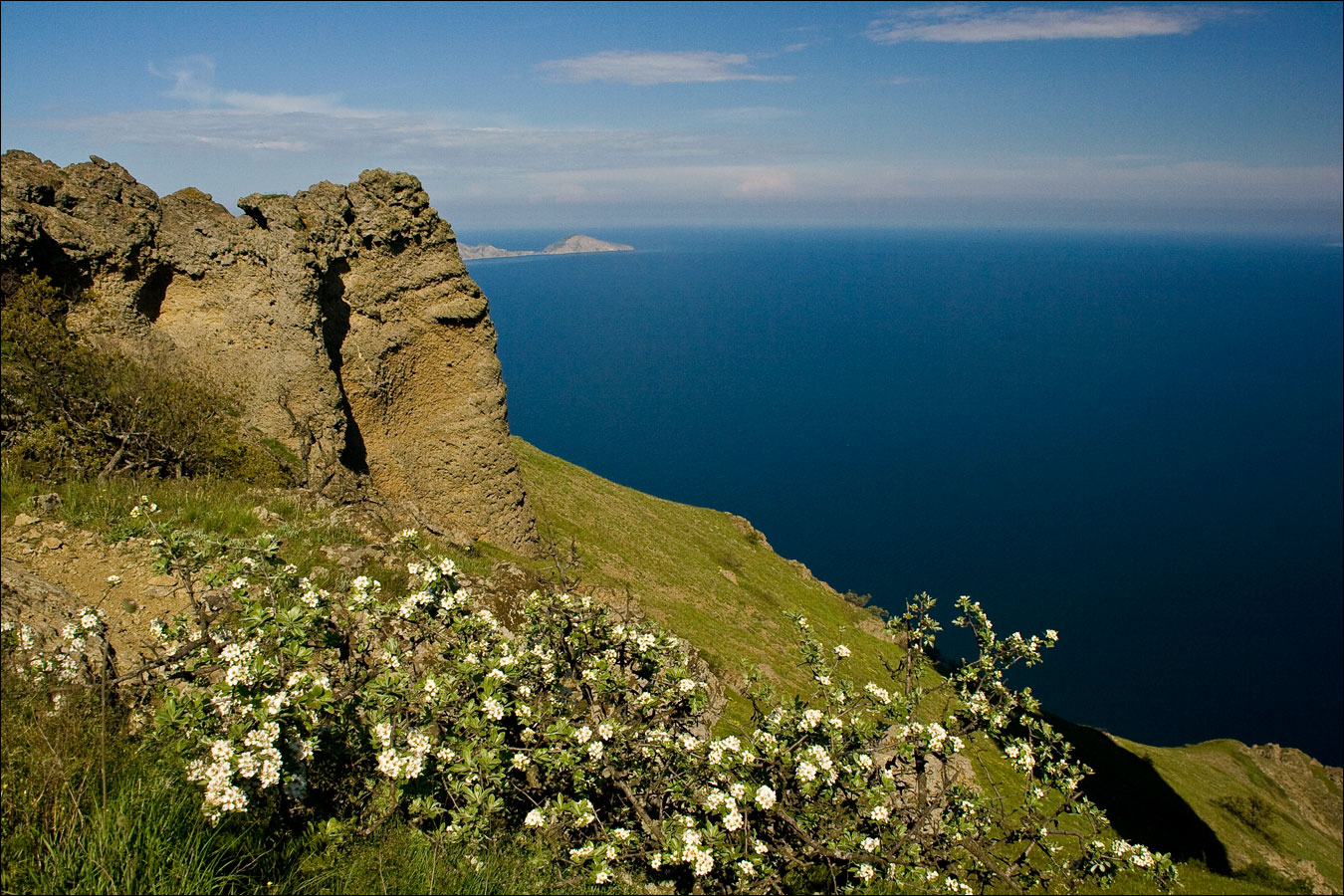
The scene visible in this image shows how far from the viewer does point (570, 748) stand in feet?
16.7

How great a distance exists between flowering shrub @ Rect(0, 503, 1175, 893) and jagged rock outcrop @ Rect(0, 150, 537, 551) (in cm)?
992

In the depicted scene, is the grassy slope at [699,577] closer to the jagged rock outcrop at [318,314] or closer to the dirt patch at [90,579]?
the jagged rock outcrop at [318,314]

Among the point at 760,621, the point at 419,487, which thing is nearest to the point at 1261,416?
the point at 760,621

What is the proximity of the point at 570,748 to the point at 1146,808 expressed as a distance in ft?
106

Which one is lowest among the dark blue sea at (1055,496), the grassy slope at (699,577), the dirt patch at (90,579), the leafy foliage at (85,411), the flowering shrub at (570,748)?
the dark blue sea at (1055,496)

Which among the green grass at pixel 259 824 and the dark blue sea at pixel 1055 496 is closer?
the green grass at pixel 259 824

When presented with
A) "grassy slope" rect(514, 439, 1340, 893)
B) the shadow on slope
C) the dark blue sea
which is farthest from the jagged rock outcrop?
the dark blue sea

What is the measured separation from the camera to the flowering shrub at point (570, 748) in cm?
437

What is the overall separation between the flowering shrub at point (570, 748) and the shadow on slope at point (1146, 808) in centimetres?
2147

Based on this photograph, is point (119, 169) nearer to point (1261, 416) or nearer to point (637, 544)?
point (637, 544)

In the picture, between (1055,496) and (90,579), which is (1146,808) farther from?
(1055,496)

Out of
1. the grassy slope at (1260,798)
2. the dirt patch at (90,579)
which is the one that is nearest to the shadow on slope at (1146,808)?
the grassy slope at (1260,798)

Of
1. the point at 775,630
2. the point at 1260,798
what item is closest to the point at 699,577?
the point at 775,630

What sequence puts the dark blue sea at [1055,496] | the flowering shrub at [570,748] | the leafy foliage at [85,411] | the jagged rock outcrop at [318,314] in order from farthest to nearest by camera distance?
the dark blue sea at [1055,496] → the jagged rock outcrop at [318,314] → the leafy foliage at [85,411] → the flowering shrub at [570,748]
